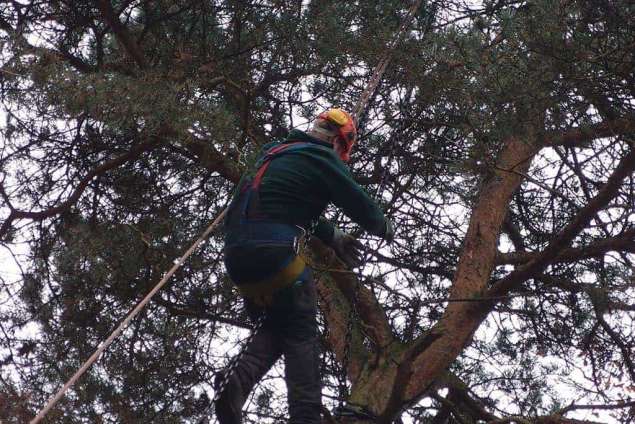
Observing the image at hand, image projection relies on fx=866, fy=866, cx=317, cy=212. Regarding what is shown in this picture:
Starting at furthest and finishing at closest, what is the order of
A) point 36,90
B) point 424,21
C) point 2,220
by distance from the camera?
1. point 424,21
2. point 2,220
3. point 36,90

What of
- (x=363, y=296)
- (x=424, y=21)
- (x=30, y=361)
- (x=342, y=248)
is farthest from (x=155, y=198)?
(x=342, y=248)

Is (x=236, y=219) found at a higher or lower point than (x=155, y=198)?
lower

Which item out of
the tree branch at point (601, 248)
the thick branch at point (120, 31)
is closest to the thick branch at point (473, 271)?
the tree branch at point (601, 248)

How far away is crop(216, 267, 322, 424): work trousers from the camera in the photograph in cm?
330

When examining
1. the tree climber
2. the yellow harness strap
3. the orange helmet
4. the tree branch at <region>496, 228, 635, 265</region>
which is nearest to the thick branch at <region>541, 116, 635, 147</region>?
the tree branch at <region>496, 228, 635, 265</region>

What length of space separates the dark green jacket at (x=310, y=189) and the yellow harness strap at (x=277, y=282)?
18 centimetres

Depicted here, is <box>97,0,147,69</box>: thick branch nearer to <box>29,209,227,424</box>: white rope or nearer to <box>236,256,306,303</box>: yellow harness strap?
<box>29,209,227,424</box>: white rope

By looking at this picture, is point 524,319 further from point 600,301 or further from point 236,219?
point 236,219

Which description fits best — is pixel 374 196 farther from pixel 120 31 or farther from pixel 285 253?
pixel 120 31

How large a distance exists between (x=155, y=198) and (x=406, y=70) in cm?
204

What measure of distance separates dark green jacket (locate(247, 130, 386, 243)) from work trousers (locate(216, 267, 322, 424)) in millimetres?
266

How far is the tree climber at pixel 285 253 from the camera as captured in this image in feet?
11.0

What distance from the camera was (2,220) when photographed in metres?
5.75

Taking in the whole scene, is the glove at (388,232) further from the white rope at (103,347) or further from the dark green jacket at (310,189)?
the white rope at (103,347)
